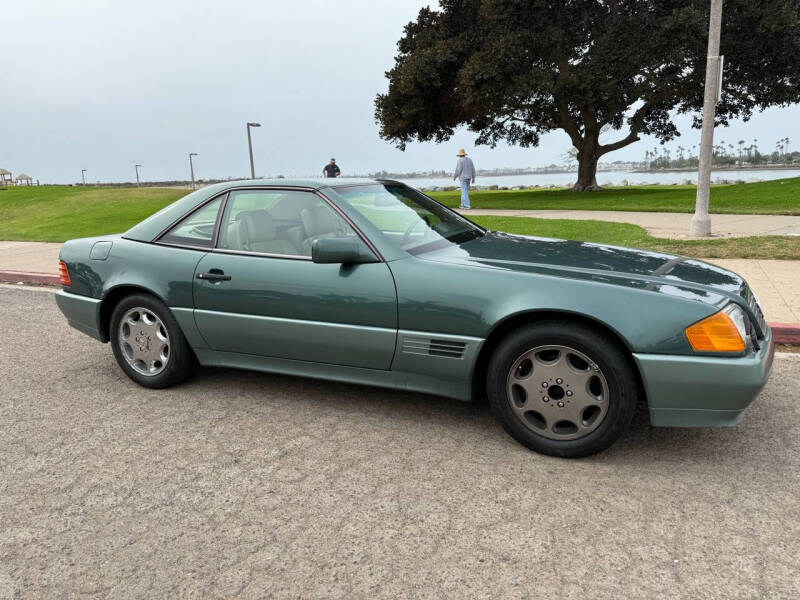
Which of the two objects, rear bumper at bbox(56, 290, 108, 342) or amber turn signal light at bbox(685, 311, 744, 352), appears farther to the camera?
rear bumper at bbox(56, 290, 108, 342)

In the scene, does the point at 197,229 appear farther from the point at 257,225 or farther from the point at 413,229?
the point at 413,229

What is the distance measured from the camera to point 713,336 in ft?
9.96

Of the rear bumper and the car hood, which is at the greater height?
the car hood

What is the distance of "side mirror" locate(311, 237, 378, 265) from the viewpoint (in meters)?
3.59

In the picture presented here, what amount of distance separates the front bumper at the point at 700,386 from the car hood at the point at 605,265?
33 cm

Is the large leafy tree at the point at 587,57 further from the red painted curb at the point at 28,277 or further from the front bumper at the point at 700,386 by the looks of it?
the front bumper at the point at 700,386

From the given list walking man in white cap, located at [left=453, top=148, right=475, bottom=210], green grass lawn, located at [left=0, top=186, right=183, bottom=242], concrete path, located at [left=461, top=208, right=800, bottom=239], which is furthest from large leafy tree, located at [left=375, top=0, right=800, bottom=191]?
green grass lawn, located at [left=0, top=186, right=183, bottom=242]

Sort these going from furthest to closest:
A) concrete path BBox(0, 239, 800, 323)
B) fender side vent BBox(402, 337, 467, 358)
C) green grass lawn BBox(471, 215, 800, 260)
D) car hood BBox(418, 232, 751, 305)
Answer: green grass lawn BBox(471, 215, 800, 260)
concrete path BBox(0, 239, 800, 323)
fender side vent BBox(402, 337, 467, 358)
car hood BBox(418, 232, 751, 305)

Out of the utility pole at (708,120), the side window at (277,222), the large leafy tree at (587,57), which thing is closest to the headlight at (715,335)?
the side window at (277,222)

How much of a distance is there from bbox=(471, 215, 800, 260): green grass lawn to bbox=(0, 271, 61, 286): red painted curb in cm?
766

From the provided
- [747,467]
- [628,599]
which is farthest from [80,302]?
[747,467]

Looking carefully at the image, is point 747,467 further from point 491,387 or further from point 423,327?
point 423,327

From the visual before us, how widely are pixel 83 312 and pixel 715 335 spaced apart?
4156mm

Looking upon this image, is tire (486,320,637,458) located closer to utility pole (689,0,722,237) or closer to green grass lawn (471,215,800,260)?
green grass lawn (471,215,800,260)
